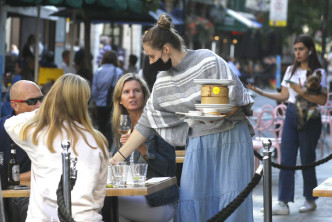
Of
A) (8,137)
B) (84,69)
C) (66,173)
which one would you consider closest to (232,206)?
(66,173)

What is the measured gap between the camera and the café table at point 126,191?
17.6 feet

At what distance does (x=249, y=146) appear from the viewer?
5836mm

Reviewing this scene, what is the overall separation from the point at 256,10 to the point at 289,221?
54494 mm

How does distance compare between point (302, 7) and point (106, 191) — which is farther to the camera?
point (302, 7)

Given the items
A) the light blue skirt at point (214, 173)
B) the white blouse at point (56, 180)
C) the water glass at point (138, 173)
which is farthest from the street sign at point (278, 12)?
the white blouse at point (56, 180)

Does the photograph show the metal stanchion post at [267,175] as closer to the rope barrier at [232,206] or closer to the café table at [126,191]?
the rope barrier at [232,206]

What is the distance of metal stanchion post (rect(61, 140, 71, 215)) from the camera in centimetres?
466

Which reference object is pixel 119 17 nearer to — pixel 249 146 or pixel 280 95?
pixel 280 95

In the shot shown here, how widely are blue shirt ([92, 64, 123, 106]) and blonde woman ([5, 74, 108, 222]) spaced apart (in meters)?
9.49

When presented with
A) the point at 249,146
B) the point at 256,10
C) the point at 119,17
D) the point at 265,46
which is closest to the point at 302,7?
the point at 265,46

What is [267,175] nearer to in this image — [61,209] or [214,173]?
[214,173]

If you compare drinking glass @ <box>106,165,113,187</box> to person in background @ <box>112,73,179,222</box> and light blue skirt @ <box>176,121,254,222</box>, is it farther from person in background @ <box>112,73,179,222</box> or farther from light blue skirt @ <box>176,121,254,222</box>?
person in background @ <box>112,73,179,222</box>

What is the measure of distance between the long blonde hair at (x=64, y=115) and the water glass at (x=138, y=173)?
0.64m

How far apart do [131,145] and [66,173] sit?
4.70 ft
